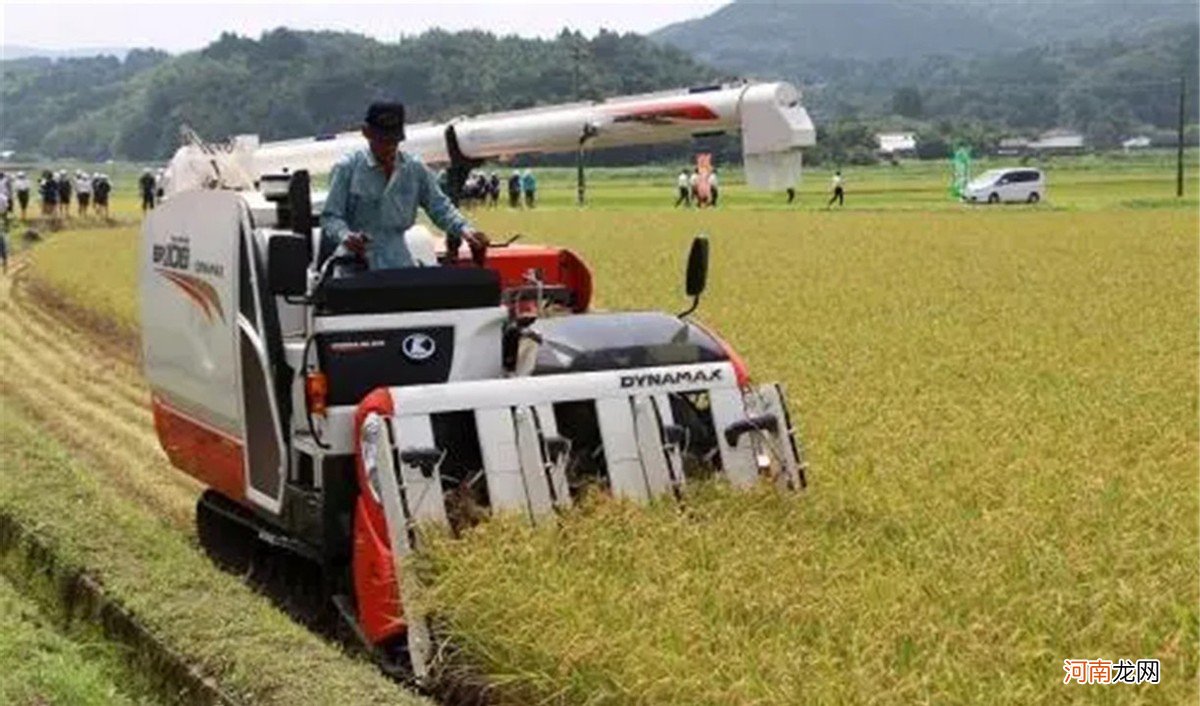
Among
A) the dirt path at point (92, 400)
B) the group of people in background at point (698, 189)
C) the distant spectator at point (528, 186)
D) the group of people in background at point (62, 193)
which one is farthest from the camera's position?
the distant spectator at point (528, 186)

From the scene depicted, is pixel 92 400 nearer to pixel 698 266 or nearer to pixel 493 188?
pixel 698 266

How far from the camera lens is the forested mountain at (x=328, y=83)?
55125 mm

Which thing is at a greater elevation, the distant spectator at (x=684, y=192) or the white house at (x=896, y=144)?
the distant spectator at (x=684, y=192)

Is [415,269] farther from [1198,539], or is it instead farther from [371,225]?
[1198,539]

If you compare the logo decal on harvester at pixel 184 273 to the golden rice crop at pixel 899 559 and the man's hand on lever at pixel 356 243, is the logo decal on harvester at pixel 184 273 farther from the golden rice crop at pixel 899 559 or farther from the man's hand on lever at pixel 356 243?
the golden rice crop at pixel 899 559

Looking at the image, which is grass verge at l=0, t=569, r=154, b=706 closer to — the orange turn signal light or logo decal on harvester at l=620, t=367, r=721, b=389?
the orange turn signal light

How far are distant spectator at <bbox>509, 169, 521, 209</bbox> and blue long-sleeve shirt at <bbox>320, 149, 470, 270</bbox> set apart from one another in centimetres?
4863

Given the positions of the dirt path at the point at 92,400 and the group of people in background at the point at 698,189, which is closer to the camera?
the dirt path at the point at 92,400

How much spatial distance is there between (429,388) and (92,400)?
348 inches

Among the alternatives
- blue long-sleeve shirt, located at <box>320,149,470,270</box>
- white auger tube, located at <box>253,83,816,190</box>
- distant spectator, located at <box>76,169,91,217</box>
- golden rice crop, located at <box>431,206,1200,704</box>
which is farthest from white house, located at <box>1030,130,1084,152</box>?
blue long-sleeve shirt, located at <box>320,149,470,270</box>

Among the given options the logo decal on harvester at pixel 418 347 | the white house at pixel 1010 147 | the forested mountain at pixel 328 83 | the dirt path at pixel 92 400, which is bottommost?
the white house at pixel 1010 147

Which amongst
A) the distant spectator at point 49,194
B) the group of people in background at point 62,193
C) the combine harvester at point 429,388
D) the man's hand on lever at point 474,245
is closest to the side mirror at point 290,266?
the combine harvester at point 429,388

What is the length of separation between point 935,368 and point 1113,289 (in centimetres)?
763

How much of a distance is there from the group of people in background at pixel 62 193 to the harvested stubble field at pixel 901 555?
32107mm
